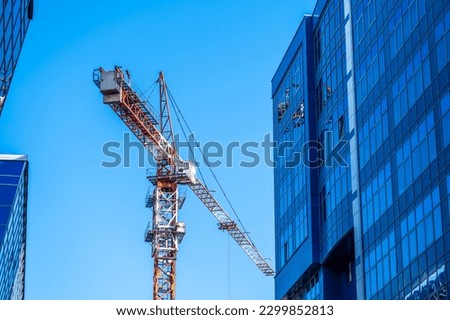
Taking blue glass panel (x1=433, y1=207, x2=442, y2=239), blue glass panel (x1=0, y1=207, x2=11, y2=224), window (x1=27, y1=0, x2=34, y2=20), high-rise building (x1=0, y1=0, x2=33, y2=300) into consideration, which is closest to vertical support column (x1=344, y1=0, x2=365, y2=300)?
blue glass panel (x1=433, y1=207, x2=442, y2=239)

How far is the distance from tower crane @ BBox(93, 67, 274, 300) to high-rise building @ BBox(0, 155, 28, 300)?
19137mm

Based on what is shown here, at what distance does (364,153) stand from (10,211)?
33.2 metres

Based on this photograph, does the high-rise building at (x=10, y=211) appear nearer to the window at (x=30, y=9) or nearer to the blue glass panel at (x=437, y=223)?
the window at (x=30, y=9)

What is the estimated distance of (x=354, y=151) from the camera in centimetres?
7244

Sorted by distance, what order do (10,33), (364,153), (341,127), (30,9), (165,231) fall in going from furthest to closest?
(165,231) → (341,127) → (364,153) → (30,9) → (10,33)

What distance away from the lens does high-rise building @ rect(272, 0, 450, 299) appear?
57.8 m

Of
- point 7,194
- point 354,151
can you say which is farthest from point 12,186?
point 354,151

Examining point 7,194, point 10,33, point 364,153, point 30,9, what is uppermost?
point 30,9

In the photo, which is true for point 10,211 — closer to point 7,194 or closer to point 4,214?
point 4,214

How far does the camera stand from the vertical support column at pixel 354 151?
70.0m

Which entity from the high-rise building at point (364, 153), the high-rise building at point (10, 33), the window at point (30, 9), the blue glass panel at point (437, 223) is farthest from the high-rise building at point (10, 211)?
the blue glass panel at point (437, 223)

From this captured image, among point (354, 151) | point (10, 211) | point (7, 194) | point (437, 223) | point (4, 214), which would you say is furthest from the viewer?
point (7, 194)

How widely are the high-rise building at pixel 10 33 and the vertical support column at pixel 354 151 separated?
24676mm
